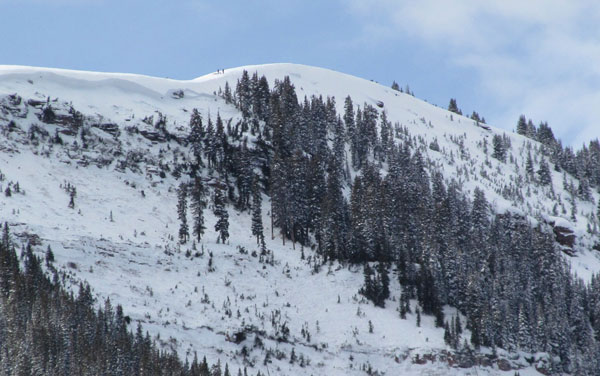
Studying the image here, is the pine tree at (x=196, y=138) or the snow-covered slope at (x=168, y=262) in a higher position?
the pine tree at (x=196, y=138)

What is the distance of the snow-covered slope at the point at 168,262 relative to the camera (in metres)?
56.6

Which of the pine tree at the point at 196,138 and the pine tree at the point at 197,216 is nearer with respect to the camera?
the pine tree at the point at 197,216

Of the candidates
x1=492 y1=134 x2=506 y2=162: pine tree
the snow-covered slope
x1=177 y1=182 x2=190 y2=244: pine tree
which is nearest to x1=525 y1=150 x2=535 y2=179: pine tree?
x1=492 y1=134 x2=506 y2=162: pine tree

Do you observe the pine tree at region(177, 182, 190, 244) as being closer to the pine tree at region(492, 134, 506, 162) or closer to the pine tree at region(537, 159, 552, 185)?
the pine tree at region(537, 159, 552, 185)

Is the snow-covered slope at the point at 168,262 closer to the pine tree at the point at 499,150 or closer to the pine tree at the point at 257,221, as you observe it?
the pine tree at the point at 257,221

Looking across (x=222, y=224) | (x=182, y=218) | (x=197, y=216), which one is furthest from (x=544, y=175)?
(x=182, y=218)

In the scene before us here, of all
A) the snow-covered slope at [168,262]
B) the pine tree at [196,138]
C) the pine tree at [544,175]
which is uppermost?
the pine tree at [196,138]

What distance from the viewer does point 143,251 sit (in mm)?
66938

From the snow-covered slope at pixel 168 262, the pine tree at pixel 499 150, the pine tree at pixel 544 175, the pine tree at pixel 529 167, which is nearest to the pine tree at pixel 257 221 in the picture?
the snow-covered slope at pixel 168 262

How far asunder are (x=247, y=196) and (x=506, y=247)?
43162 mm

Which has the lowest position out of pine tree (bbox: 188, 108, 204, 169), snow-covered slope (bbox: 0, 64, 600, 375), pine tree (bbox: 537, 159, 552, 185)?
snow-covered slope (bbox: 0, 64, 600, 375)

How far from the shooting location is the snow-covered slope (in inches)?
2228

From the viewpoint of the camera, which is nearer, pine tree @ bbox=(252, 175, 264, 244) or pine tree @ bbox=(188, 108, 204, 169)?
pine tree @ bbox=(252, 175, 264, 244)

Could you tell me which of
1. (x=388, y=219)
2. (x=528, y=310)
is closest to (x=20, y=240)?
(x=388, y=219)
